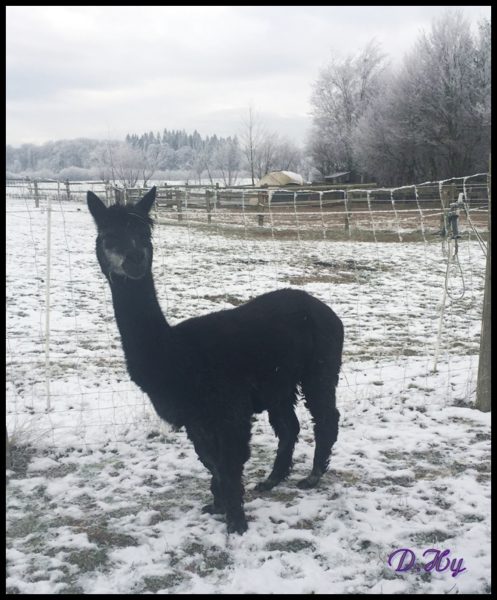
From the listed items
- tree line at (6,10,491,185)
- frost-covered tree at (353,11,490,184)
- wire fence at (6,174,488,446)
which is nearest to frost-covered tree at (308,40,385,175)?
tree line at (6,10,491,185)

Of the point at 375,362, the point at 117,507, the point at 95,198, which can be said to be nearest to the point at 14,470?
the point at 117,507

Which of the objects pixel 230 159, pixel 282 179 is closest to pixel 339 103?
pixel 282 179

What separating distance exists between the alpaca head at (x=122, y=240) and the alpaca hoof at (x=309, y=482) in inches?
73.2

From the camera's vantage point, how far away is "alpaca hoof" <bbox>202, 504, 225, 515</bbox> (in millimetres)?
3156

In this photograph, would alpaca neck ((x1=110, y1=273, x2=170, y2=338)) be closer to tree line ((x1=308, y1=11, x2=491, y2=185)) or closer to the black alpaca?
the black alpaca

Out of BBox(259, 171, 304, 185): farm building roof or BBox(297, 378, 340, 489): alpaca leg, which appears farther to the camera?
BBox(259, 171, 304, 185): farm building roof

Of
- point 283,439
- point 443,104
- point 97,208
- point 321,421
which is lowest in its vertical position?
point 283,439

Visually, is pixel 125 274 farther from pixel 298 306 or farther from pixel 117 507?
pixel 117 507

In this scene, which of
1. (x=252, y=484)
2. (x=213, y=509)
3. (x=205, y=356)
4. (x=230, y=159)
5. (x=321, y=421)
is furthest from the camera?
(x=230, y=159)

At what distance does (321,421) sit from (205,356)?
3.38ft

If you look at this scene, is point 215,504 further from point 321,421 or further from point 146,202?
point 146,202

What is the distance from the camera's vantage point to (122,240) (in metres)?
2.75

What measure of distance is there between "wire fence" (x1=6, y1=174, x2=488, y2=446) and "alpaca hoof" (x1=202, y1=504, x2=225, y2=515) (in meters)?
1.28

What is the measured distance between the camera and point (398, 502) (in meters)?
3.19
